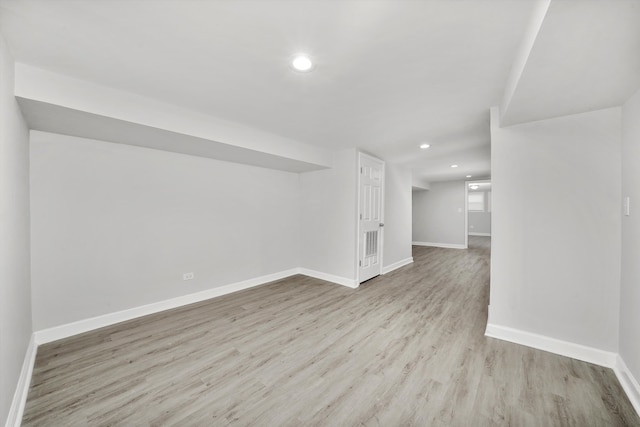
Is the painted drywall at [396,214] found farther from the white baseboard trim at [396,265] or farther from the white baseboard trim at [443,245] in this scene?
the white baseboard trim at [443,245]

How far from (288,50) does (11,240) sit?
87.3 inches

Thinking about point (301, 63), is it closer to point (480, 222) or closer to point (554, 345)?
point (554, 345)

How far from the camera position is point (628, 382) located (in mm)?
1660

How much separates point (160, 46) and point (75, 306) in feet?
8.93

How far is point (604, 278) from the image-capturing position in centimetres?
197

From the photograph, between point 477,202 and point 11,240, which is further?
point 477,202

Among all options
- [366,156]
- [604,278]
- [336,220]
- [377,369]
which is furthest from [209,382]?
[366,156]

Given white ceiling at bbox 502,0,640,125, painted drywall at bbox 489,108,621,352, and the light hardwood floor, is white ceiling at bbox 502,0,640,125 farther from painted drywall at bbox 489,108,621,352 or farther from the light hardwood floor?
the light hardwood floor

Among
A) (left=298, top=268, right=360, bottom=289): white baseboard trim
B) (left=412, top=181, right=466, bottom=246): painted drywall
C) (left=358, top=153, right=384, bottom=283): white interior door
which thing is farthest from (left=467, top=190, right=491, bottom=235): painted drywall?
(left=298, top=268, right=360, bottom=289): white baseboard trim

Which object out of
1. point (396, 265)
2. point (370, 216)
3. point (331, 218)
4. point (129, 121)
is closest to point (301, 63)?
point (129, 121)

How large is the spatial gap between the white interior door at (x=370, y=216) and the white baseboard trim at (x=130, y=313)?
74.5 inches

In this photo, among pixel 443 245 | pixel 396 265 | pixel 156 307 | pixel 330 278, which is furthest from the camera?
pixel 443 245

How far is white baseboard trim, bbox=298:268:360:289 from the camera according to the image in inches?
156

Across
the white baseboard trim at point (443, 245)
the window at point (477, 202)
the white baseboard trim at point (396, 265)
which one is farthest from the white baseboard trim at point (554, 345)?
the window at point (477, 202)
